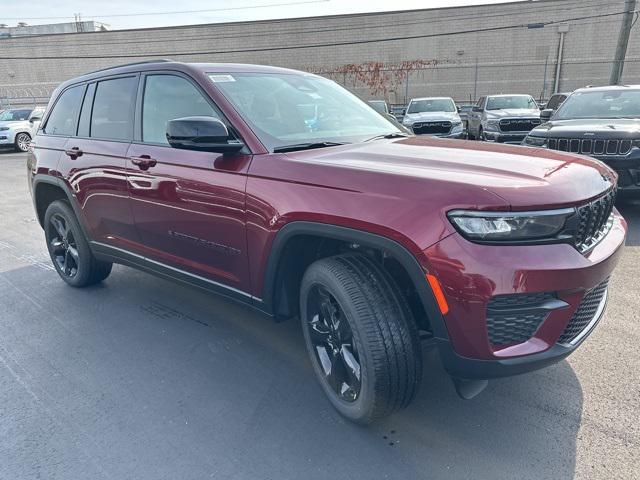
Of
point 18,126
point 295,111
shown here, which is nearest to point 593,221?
point 295,111

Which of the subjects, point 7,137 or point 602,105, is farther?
point 7,137

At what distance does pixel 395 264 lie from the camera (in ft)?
7.95

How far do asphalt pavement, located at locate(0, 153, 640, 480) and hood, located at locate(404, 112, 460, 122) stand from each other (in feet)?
32.9

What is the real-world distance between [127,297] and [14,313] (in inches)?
34.8

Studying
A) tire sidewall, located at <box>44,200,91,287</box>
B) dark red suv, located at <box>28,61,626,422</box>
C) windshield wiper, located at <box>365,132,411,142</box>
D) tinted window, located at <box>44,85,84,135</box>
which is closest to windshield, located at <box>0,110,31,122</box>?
tinted window, located at <box>44,85,84,135</box>

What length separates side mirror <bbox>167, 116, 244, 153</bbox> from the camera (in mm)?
2506

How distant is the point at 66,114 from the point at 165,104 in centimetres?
166

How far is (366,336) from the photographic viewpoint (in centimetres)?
215

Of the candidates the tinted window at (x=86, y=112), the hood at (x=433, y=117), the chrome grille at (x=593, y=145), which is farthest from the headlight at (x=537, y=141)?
the hood at (x=433, y=117)

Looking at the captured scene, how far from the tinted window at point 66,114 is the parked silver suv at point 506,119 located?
10449 millimetres

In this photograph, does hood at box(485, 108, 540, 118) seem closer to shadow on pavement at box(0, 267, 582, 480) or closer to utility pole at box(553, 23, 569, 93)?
shadow on pavement at box(0, 267, 582, 480)

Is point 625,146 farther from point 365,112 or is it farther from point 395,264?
point 395,264

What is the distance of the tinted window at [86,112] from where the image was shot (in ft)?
12.9

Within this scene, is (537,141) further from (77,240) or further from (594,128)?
(77,240)
